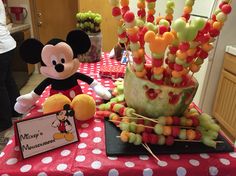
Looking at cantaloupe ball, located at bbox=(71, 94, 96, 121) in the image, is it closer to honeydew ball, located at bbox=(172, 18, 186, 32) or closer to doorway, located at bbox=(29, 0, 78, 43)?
honeydew ball, located at bbox=(172, 18, 186, 32)

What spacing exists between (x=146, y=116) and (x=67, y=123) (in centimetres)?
25

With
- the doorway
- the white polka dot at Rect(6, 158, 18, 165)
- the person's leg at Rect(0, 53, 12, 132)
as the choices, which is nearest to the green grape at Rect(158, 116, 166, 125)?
the white polka dot at Rect(6, 158, 18, 165)

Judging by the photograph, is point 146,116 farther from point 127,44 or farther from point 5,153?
point 5,153

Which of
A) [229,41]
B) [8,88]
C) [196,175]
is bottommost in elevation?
[8,88]

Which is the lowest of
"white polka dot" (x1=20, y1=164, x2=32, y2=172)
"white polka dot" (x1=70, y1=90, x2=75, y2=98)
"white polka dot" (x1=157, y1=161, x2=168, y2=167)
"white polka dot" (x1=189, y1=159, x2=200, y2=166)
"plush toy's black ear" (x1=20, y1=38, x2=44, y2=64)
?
"white polka dot" (x1=20, y1=164, x2=32, y2=172)

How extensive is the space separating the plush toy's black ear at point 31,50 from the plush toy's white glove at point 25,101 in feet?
0.46

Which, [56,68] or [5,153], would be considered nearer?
[5,153]

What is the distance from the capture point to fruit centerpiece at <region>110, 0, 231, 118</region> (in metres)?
0.55

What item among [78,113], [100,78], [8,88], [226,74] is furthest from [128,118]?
[8,88]

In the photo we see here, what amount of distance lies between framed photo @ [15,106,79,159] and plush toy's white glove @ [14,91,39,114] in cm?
23

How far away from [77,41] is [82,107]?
0.25 m

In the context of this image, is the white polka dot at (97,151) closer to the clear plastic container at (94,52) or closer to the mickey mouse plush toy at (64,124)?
the mickey mouse plush toy at (64,124)

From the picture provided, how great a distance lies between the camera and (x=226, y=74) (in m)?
1.91

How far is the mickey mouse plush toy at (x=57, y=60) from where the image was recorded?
736 mm
